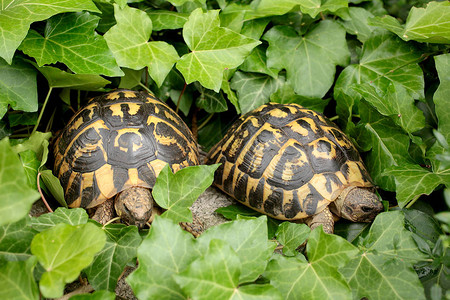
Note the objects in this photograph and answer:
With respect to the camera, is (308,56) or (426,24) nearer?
(426,24)

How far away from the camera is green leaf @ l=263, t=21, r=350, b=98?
Result: 2162 mm

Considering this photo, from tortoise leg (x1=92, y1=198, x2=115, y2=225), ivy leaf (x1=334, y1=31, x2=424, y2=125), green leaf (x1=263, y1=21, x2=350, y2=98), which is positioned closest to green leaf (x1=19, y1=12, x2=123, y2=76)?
tortoise leg (x1=92, y1=198, x2=115, y2=225)

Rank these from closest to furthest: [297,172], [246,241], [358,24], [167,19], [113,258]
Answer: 1. [246,241]
2. [113,258]
3. [297,172]
4. [167,19]
5. [358,24]

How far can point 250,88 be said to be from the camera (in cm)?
221

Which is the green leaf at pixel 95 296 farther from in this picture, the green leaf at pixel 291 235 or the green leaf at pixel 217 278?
the green leaf at pixel 291 235

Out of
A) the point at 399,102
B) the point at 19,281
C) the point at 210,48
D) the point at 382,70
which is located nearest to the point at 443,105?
the point at 399,102

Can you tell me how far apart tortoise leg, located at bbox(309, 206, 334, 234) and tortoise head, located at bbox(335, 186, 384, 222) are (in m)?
0.07

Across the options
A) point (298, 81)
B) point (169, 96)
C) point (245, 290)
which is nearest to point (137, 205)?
point (245, 290)

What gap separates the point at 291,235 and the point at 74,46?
1208 mm

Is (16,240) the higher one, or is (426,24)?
(426,24)

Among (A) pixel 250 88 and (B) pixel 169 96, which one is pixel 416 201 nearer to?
(A) pixel 250 88

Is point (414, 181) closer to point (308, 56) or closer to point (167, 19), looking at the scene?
point (308, 56)

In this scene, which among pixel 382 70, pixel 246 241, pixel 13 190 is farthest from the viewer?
pixel 382 70

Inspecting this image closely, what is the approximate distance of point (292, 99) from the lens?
218 cm
